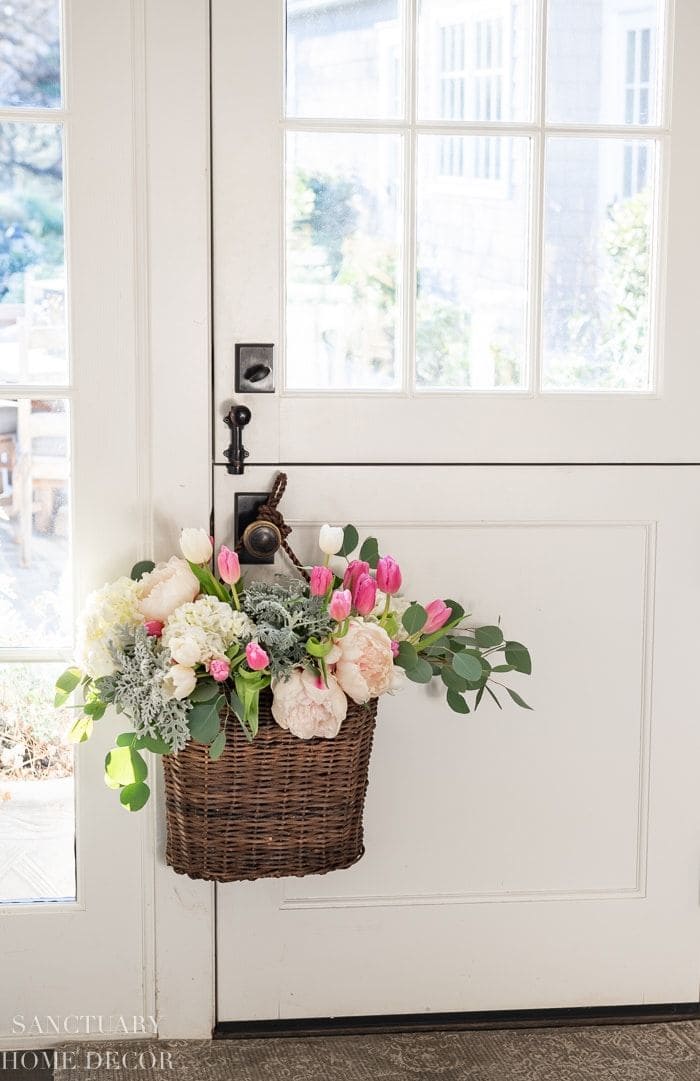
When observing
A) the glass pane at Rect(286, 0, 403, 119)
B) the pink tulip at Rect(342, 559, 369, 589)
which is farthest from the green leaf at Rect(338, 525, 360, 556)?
the glass pane at Rect(286, 0, 403, 119)

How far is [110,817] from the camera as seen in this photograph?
6.18 feet

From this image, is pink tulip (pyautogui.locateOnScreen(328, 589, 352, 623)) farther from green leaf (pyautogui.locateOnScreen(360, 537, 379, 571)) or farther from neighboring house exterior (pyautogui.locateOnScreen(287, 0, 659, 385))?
neighboring house exterior (pyautogui.locateOnScreen(287, 0, 659, 385))

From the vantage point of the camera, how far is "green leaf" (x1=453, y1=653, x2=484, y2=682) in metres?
1.69

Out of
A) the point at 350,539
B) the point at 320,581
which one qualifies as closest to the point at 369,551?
the point at 350,539

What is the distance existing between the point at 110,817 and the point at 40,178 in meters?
1.09

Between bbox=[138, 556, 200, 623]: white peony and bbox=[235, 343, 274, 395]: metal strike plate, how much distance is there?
1.12 ft

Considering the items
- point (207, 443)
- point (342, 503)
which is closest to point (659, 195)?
point (342, 503)

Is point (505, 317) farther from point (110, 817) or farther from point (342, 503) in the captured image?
point (110, 817)

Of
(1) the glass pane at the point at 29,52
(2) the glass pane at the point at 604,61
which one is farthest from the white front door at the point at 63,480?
(2) the glass pane at the point at 604,61

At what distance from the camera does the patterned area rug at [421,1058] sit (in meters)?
1.82

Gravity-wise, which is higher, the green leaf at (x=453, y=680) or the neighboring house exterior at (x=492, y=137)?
the neighboring house exterior at (x=492, y=137)

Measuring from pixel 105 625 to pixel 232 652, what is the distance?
0.67 ft

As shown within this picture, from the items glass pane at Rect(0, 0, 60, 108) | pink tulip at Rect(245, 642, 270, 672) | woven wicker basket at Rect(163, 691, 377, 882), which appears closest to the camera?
pink tulip at Rect(245, 642, 270, 672)

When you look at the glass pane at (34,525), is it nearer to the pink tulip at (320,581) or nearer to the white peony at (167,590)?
the white peony at (167,590)
